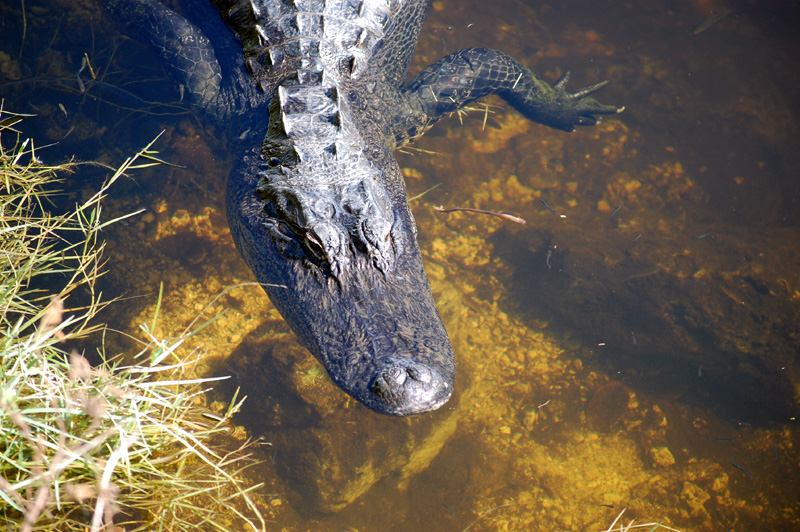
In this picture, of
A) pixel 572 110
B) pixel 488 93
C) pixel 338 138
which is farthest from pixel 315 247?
pixel 572 110

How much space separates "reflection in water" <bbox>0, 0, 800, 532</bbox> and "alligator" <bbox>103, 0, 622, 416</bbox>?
0.46 metres

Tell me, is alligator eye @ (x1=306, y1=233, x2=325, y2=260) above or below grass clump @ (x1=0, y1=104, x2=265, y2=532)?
above

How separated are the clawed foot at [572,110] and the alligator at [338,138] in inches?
0.6

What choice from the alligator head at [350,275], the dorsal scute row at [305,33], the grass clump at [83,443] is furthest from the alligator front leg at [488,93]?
the grass clump at [83,443]

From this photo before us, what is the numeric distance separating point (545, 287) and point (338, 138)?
92.8 inches

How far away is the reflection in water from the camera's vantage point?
3.28 metres

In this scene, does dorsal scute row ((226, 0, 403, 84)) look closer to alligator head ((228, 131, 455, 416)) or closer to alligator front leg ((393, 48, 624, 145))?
alligator front leg ((393, 48, 624, 145))

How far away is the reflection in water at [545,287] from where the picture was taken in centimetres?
328

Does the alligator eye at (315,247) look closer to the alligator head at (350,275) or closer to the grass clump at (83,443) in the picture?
the alligator head at (350,275)

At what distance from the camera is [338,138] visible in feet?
10.4

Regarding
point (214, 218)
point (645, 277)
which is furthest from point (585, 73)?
point (214, 218)

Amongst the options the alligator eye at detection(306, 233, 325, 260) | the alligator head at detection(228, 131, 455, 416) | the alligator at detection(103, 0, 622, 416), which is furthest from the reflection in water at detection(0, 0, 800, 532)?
the alligator eye at detection(306, 233, 325, 260)

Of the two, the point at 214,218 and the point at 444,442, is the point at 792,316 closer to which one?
the point at 444,442

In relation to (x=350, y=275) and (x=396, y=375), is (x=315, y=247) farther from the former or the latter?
(x=396, y=375)
